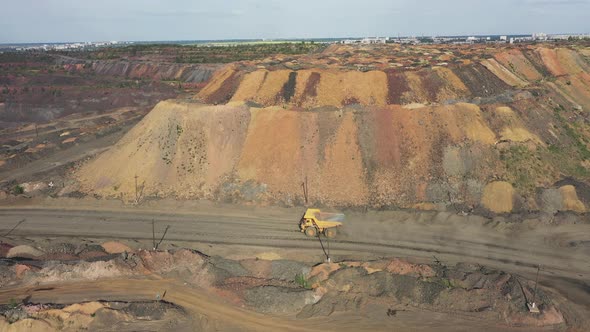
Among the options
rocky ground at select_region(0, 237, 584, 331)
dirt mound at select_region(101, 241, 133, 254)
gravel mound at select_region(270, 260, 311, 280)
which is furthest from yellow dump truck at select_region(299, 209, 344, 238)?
dirt mound at select_region(101, 241, 133, 254)

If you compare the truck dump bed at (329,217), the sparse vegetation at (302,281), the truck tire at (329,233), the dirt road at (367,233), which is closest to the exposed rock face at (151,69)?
the dirt road at (367,233)

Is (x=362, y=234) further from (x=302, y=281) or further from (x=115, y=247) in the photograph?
(x=115, y=247)

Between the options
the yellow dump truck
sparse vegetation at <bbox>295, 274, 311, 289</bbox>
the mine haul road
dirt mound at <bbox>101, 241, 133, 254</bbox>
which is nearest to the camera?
sparse vegetation at <bbox>295, 274, 311, 289</bbox>

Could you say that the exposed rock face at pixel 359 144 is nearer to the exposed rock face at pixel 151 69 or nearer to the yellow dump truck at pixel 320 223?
the yellow dump truck at pixel 320 223

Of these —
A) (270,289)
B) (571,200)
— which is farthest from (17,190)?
(571,200)

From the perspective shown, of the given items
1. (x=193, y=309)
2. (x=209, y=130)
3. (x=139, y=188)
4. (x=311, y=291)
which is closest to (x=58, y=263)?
(x=193, y=309)

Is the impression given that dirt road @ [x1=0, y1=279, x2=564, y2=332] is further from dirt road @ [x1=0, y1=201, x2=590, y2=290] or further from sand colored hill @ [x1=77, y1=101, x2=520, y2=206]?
sand colored hill @ [x1=77, y1=101, x2=520, y2=206]
